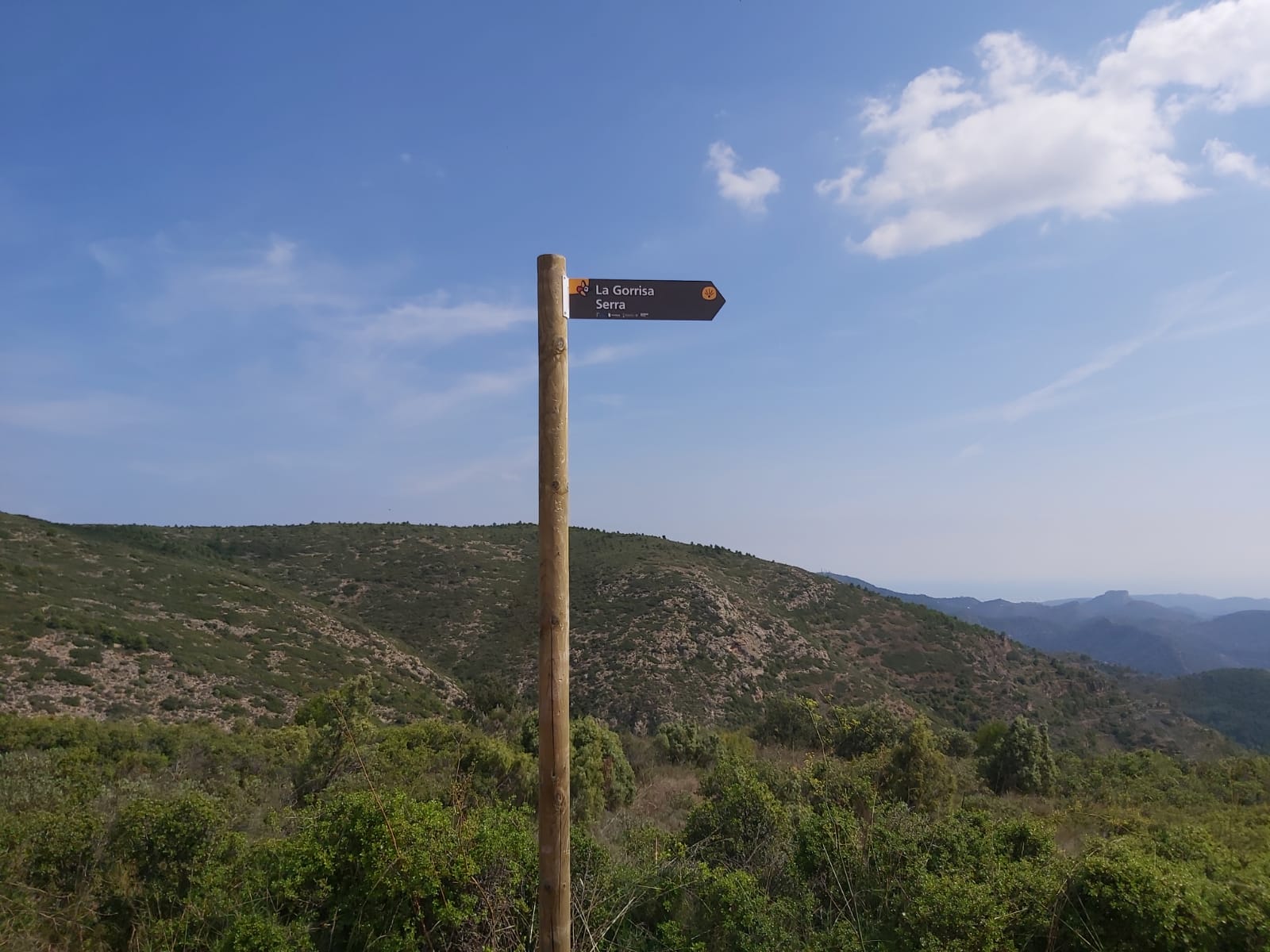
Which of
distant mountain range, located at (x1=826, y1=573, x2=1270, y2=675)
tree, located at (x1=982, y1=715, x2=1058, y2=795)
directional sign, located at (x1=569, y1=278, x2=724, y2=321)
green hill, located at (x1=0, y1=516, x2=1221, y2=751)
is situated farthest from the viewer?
distant mountain range, located at (x1=826, y1=573, x2=1270, y2=675)

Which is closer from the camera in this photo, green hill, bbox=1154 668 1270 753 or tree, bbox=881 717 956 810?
tree, bbox=881 717 956 810

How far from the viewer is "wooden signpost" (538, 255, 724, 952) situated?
9.05 ft

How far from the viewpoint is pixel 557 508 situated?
2.93 metres

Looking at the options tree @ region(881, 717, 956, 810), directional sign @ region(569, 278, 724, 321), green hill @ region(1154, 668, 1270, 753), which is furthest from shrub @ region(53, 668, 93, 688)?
green hill @ region(1154, 668, 1270, 753)

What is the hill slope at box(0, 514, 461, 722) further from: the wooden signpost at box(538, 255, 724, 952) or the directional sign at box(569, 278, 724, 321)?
the directional sign at box(569, 278, 724, 321)

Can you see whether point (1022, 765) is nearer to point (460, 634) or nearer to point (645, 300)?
point (645, 300)

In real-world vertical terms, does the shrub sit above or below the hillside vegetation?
below

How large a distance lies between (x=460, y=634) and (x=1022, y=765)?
26866 millimetres

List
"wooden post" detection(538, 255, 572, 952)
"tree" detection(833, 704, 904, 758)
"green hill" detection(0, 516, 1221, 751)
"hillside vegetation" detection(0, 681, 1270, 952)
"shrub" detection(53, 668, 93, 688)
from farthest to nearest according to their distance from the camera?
"green hill" detection(0, 516, 1221, 751)
"shrub" detection(53, 668, 93, 688)
"tree" detection(833, 704, 904, 758)
"hillside vegetation" detection(0, 681, 1270, 952)
"wooden post" detection(538, 255, 572, 952)

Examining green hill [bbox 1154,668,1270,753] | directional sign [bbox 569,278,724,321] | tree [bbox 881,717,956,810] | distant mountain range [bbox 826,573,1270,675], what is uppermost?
directional sign [bbox 569,278,724,321]

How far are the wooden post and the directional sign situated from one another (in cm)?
9

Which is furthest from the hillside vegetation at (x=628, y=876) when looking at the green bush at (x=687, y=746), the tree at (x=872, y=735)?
the green bush at (x=687, y=746)

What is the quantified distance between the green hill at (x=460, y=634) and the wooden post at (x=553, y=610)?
21122 millimetres

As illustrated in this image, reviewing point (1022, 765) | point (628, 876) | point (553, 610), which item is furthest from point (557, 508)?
point (1022, 765)
